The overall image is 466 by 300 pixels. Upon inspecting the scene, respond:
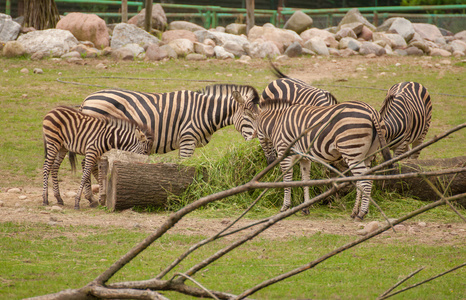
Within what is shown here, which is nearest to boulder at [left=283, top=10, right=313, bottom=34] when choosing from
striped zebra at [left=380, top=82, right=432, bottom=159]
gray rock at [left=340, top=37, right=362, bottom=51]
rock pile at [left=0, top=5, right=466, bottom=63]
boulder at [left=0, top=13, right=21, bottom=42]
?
rock pile at [left=0, top=5, right=466, bottom=63]

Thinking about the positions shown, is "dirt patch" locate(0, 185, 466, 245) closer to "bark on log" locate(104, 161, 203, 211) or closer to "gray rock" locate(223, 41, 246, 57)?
"bark on log" locate(104, 161, 203, 211)

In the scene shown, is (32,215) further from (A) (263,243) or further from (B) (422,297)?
(B) (422,297)

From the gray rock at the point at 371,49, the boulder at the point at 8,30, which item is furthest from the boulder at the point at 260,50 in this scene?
the boulder at the point at 8,30

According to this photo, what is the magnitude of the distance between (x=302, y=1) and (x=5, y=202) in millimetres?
27873

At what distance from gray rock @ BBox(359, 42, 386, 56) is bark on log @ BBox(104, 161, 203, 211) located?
13806 mm

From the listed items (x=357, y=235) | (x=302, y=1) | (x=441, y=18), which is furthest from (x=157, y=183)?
(x=302, y=1)

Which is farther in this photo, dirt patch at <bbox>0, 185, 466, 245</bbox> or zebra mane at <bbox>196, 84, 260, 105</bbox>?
zebra mane at <bbox>196, 84, 260, 105</bbox>

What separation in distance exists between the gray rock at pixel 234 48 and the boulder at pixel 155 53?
2.54 meters

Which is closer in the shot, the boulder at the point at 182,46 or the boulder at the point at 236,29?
the boulder at the point at 182,46

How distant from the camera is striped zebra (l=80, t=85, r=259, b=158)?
8445 mm

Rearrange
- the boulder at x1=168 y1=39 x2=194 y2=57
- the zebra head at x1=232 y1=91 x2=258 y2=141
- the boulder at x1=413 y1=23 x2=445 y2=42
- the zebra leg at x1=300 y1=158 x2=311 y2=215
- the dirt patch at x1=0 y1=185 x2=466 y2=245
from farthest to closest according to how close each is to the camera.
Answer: the boulder at x1=413 y1=23 x2=445 y2=42, the boulder at x1=168 y1=39 x2=194 y2=57, the zebra head at x1=232 y1=91 x2=258 y2=141, the zebra leg at x1=300 y1=158 x2=311 y2=215, the dirt patch at x1=0 y1=185 x2=466 y2=245

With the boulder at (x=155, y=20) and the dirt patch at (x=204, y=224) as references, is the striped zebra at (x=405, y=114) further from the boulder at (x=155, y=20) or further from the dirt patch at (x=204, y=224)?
the boulder at (x=155, y=20)

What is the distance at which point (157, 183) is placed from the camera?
7.26 metres

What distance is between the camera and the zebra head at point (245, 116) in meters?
8.42
